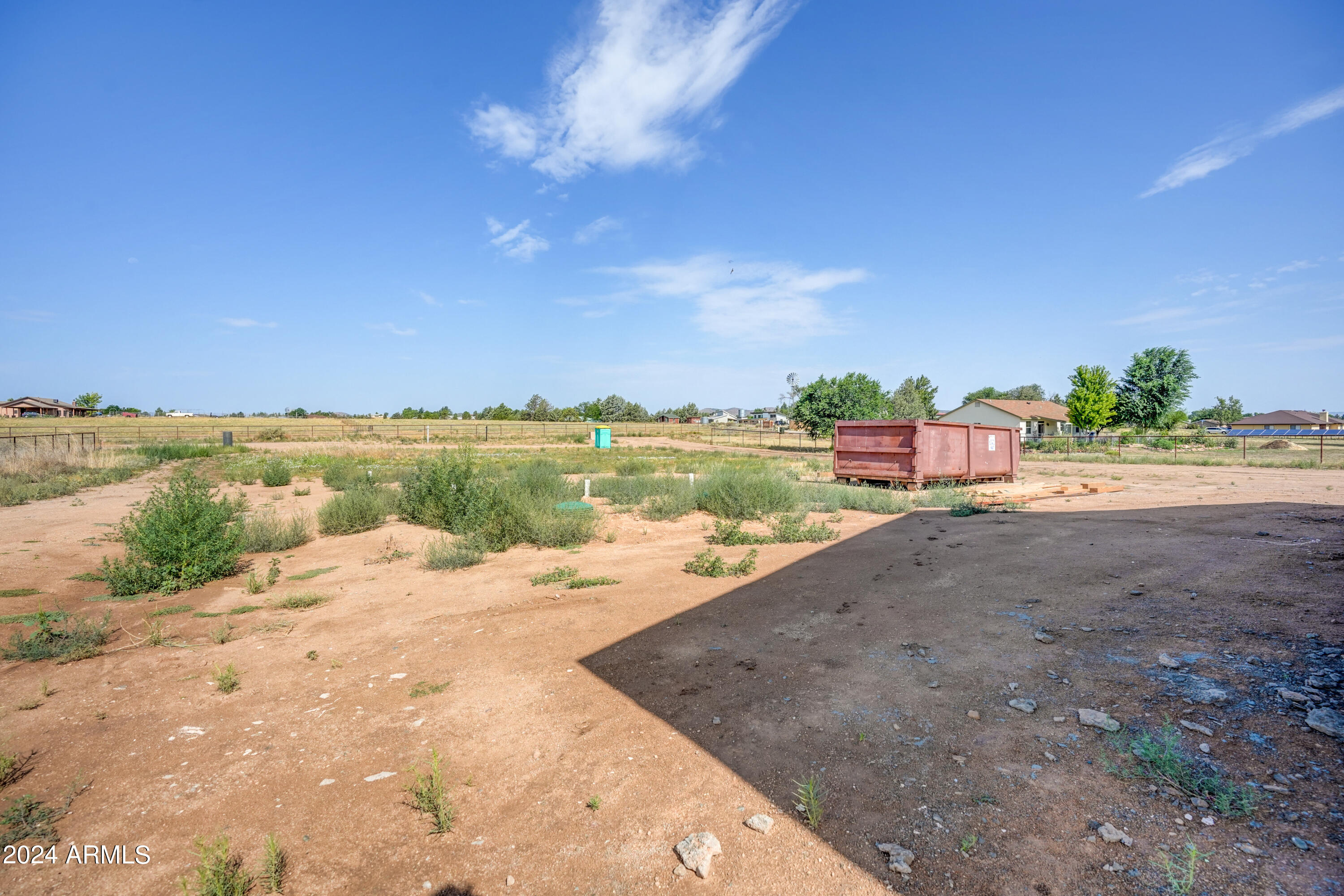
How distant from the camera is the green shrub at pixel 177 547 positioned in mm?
7125

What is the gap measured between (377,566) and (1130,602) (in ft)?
30.6

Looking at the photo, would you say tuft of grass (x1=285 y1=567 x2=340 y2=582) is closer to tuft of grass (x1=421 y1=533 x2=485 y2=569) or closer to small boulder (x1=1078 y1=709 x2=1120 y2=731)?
tuft of grass (x1=421 y1=533 x2=485 y2=569)

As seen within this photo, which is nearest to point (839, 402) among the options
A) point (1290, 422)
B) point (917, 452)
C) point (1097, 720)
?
point (917, 452)

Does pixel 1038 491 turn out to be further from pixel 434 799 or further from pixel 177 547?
pixel 177 547

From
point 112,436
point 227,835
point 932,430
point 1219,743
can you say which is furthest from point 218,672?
point 112,436

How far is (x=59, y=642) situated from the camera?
16.7 feet

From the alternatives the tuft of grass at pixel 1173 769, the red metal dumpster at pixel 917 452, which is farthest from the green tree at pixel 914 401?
the tuft of grass at pixel 1173 769

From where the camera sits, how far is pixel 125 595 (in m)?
6.90

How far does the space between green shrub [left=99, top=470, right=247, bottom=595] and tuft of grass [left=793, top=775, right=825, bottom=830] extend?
319 inches

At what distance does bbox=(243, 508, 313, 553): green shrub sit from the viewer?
9.41 metres

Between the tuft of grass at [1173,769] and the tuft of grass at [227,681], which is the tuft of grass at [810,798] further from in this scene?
the tuft of grass at [227,681]

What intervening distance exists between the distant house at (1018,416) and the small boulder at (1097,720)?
2292 inches

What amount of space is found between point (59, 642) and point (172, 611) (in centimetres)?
123

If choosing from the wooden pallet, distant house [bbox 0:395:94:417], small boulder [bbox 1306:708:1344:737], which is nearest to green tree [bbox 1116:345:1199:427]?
the wooden pallet
